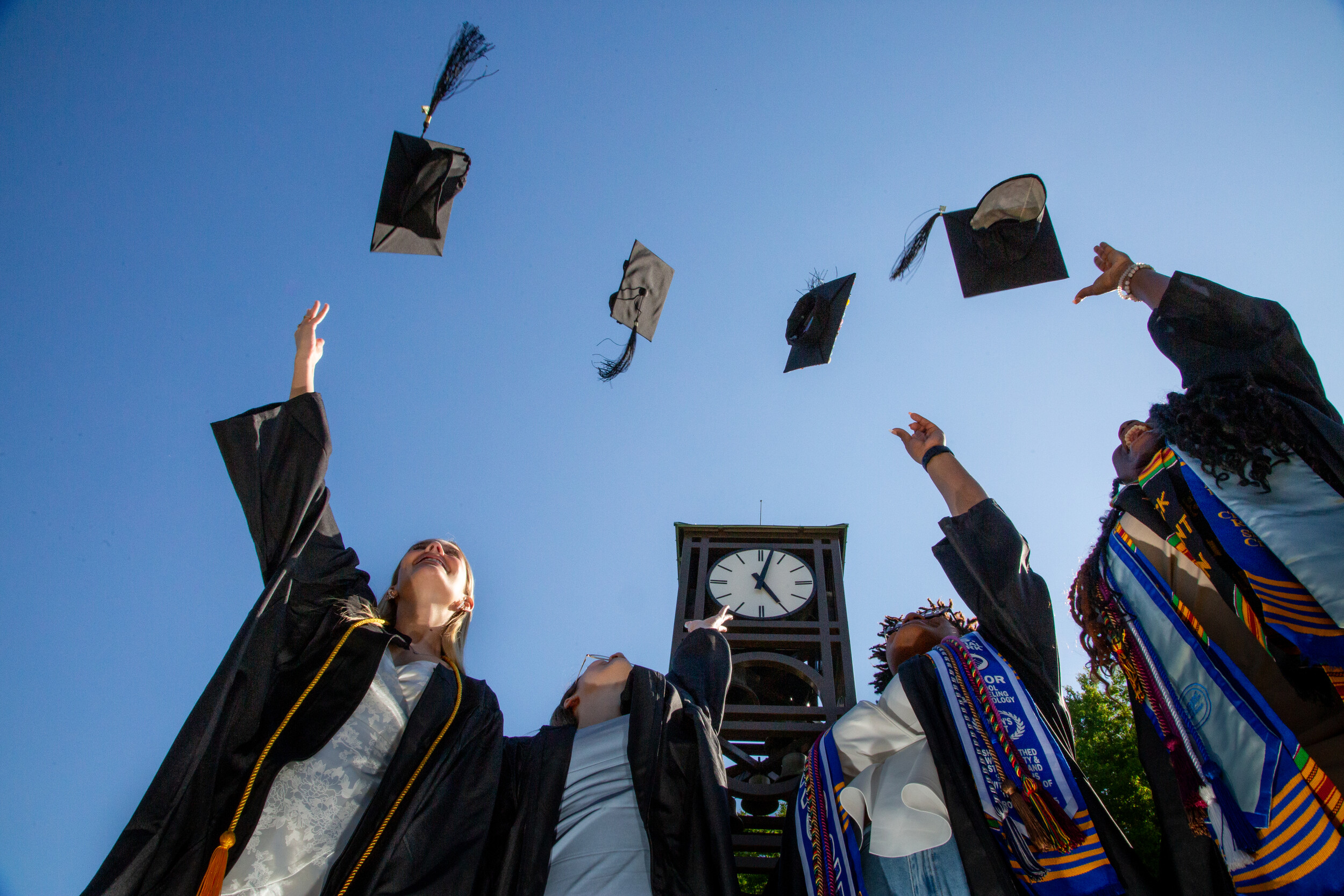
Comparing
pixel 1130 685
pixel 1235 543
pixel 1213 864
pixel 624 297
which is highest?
pixel 624 297

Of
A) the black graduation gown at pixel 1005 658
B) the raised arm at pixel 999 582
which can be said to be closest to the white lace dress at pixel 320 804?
the black graduation gown at pixel 1005 658

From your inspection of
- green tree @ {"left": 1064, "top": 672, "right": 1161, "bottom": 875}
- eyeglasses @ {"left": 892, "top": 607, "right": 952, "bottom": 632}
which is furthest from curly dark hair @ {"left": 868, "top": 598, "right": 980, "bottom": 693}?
green tree @ {"left": 1064, "top": 672, "right": 1161, "bottom": 875}

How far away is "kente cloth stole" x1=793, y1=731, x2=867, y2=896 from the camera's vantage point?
244 centimetres

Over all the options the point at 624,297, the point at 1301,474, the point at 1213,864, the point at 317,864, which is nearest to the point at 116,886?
the point at 317,864

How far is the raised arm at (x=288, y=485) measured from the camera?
2307 millimetres

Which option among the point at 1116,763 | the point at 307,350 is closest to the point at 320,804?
the point at 307,350

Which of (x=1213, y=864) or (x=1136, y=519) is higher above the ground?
(x=1136, y=519)

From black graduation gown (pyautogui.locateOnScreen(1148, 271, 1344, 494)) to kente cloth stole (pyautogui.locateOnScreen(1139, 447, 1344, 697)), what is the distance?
0.27m

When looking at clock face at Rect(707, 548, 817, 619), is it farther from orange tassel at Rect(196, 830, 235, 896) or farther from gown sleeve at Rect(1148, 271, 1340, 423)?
orange tassel at Rect(196, 830, 235, 896)

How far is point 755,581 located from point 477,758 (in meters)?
4.07

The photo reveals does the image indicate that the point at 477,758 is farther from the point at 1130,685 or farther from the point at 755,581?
the point at 755,581

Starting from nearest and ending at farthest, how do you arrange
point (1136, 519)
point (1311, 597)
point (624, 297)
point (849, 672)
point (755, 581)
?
point (1311, 597)
point (1136, 519)
point (624, 297)
point (849, 672)
point (755, 581)

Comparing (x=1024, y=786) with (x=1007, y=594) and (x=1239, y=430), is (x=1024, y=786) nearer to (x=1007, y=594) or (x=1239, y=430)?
(x=1007, y=594)

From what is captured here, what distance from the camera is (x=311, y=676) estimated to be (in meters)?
2.27
